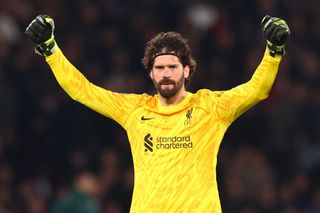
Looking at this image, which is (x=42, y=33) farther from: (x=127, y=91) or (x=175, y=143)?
(x=127, y=91)

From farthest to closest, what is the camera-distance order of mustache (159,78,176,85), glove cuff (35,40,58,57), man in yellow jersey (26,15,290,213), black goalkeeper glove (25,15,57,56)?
1. glove cuff (35,40,58,57)
2. black goalkeeper glove (25,15,57,56)
3. mustache (159,78,176,85)
4. man in yellow jersey (26,15,290,213)

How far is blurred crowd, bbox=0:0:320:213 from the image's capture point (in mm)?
15960

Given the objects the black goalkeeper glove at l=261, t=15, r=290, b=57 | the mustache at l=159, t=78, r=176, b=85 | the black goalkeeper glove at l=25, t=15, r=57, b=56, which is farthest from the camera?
the black goalkeeper glove at l=25, t=15, r=57, b=56

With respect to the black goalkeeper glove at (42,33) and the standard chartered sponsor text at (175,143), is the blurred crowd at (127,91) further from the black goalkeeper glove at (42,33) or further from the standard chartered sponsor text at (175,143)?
the standard chartered sponsor text at (175,143)

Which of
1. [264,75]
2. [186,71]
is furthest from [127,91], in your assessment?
[264,75]

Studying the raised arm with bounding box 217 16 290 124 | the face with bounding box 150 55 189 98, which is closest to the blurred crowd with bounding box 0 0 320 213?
the face with bounding box 150 55 189 98

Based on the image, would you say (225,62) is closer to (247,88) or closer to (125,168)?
(125,168)

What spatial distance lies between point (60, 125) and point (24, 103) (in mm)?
596

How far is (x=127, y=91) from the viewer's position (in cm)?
1700

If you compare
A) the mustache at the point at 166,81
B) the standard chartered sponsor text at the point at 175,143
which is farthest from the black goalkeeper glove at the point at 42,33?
the standard chartered sponsor text at the point at 175,143

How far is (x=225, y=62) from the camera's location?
58.7ft

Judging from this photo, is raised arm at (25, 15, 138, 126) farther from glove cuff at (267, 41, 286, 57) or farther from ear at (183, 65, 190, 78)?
glove cuff at (267, 41, 286, 57)

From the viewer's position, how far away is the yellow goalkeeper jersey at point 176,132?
930cm

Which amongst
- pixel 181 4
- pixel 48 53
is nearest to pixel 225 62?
pixel 181 4
